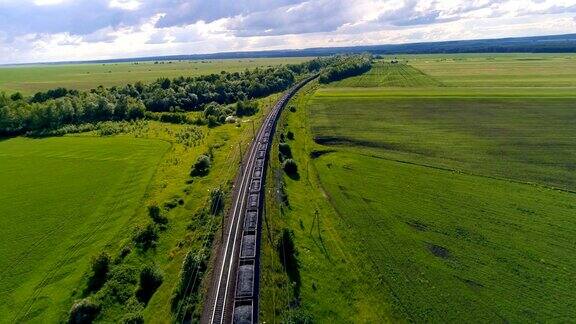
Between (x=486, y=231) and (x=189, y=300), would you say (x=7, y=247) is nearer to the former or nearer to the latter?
(x=189, y=300)

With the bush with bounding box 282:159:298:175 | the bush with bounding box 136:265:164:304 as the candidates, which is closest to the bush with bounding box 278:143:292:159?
the bush with bounding box 282:159:298:175

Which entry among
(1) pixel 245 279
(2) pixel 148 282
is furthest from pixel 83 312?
(1) pixel 245 279

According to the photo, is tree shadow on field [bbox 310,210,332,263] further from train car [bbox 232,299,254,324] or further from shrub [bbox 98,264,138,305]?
shrub [bbox 98,264,138,305]

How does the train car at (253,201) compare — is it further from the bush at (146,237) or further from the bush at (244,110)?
the bush at (244,110)

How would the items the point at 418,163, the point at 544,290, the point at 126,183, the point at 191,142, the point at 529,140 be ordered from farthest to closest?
the point at 191,142 < the point at 529,140 < the point at 418,163 < the point at 126,183 < the point at 544,290

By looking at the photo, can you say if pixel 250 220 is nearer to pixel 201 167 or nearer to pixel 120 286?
pixel 120 286

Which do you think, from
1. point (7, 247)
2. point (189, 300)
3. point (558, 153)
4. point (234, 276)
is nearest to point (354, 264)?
point (234, 276)
